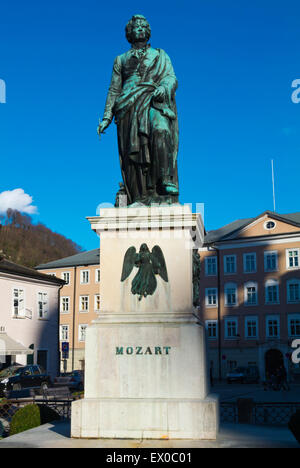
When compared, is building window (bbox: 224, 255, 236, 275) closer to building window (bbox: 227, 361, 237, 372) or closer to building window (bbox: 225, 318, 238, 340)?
building window (bbox: 225, 318, 238, 340)

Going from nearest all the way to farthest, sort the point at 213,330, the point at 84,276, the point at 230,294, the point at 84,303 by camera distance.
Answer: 1. the point at 213,330
2. the point at 230,294
3. the point at 84,303
4. the point at 84,276

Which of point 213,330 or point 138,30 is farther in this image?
point 213,330

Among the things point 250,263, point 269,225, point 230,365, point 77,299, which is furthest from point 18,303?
point 269,225

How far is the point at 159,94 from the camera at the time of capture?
8.05m

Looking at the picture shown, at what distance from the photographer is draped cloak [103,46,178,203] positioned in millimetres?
8141

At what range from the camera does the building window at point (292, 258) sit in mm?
54656

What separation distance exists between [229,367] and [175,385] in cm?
5090

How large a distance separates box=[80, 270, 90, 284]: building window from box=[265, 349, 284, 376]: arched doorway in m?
24.6

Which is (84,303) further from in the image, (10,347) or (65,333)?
(10,347)

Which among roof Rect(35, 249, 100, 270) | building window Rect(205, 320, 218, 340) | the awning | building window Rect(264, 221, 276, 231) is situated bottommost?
the awning

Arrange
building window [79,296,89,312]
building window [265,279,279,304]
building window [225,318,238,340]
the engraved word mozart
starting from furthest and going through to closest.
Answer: building window [79,296,89,312], building window [225,318,238,340], building window [265,279,279,304], the engraved word mozart

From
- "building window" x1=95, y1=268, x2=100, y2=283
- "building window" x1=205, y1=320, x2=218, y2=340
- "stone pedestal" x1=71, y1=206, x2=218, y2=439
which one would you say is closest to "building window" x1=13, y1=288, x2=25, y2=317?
"building window" x1=95, y1=268, x2=100, y2=283

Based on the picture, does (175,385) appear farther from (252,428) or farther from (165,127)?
(165,127)

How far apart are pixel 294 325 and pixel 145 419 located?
49.8 m
